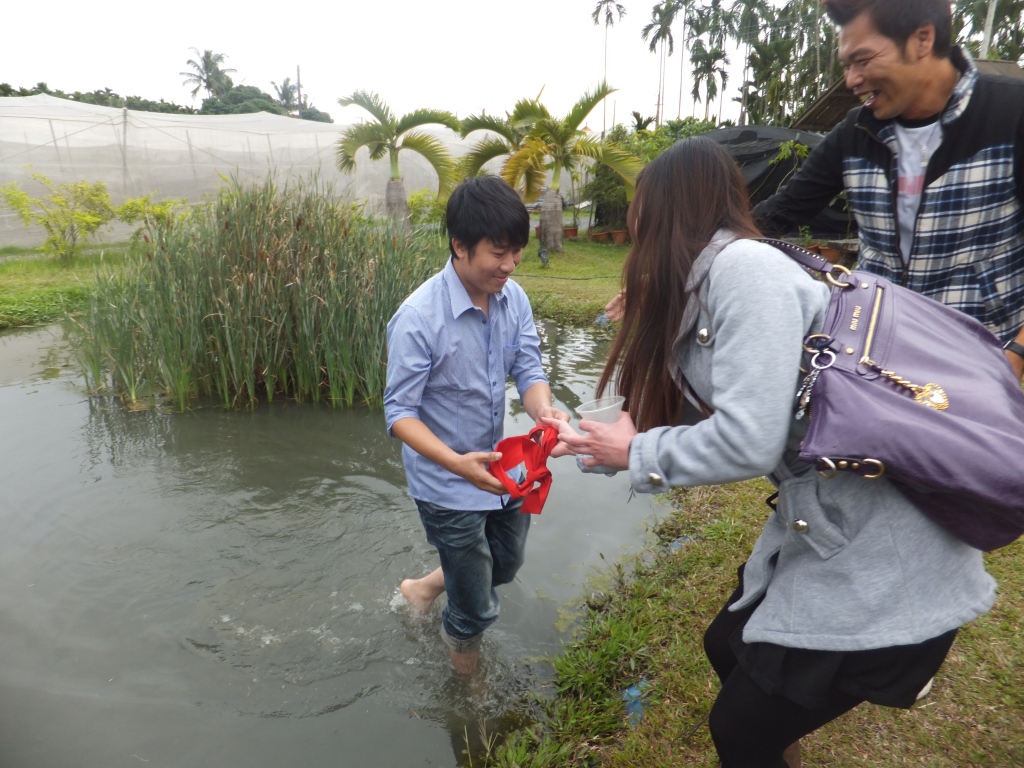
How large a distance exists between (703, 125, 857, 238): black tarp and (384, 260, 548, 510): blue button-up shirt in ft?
35.2

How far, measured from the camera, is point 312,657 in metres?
2.84

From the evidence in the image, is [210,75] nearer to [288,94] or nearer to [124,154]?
[288,94]

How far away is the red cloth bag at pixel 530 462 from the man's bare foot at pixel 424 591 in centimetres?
97

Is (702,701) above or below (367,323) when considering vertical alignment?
below

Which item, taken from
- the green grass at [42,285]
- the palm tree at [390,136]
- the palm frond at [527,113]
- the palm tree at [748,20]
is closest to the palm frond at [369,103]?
the palm tree at [390,136]

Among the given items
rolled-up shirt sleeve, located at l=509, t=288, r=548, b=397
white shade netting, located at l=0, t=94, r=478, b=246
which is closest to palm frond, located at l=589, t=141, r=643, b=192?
white shade netting, located at l=0, t=94, r=478, b=246

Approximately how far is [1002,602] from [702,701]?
1.33 metres

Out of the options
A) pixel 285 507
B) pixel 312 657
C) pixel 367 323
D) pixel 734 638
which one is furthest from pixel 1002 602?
pixel 367 323

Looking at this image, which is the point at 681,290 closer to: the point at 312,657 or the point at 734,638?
the point at 734,638

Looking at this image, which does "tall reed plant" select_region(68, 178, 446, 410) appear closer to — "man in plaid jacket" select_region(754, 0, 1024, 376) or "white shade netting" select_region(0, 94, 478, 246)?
"man in plaid jacket" select_region(754, 0, 1024, 376)

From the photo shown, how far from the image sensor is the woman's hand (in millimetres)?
1372

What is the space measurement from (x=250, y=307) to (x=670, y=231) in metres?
4.27

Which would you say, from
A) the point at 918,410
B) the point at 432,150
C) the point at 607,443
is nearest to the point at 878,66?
the point at 918,410

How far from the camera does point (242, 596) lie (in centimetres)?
319
